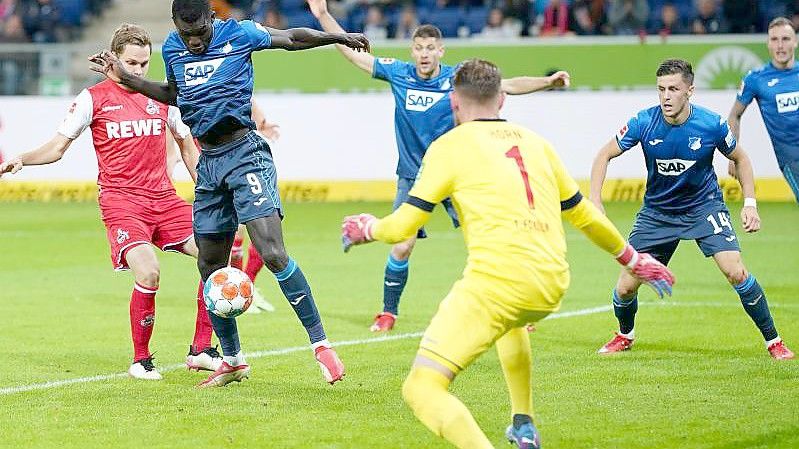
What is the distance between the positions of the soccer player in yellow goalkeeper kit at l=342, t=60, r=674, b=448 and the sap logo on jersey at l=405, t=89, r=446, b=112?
5.50 m

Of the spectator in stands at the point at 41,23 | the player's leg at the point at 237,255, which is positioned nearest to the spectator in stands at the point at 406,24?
the spectator in stands at the point at 41,23

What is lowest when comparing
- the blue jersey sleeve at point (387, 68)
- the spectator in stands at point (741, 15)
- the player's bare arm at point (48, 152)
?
the spectator in stands at point (741, 15)

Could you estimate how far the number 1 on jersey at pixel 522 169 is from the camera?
612cm

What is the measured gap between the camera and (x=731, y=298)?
12.7m

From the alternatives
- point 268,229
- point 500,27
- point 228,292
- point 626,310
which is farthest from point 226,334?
point 500,27

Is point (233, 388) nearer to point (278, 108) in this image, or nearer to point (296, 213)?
point (296, 213)

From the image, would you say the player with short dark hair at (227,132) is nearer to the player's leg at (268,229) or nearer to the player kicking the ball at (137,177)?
the player's leg at (268,229)

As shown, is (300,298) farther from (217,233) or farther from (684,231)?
(684,231)

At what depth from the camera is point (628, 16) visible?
24250mm

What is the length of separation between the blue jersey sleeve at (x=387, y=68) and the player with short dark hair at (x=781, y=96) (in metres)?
3.47

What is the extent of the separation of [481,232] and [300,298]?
8.01 ft

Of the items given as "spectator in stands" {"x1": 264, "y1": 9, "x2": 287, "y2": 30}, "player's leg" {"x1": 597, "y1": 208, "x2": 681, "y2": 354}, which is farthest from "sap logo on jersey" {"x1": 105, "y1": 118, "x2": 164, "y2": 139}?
"spectator in stands" {"x1": 264, "y1": 9, "x2": 287, "y2": 30}

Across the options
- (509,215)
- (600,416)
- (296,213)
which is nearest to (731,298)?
(600,416)

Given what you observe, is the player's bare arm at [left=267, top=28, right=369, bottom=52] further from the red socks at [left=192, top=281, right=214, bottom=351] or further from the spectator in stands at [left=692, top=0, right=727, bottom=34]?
the spectator in stands at [left=692, top=0, right=727, bottom=34]
